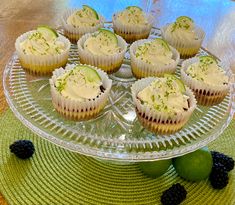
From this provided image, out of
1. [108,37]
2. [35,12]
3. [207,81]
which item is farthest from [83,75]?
[35,12]

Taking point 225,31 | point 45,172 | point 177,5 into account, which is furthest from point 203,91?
point 177,5

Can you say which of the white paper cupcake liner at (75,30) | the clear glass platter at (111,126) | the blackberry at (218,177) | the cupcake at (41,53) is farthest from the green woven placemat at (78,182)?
the white paper cupcake liner at (75,30)

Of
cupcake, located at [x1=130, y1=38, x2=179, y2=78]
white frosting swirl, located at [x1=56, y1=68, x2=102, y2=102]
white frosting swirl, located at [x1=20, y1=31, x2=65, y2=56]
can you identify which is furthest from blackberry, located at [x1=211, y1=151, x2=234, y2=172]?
white frosting swirl, located at [x1=20, y1=31, x2=65, y2=56]

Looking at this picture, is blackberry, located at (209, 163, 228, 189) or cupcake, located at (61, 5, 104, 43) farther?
cupcake, located at (61, 5, 104, 43)

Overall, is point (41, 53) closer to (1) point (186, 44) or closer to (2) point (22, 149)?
(2) point (22, 149)

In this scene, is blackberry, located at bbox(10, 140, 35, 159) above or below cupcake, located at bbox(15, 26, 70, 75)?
below

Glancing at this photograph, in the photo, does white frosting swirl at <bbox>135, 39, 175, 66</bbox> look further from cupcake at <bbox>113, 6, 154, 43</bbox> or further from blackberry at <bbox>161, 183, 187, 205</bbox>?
blackberry at <bbox>161, 183, 187, 205</bbox>

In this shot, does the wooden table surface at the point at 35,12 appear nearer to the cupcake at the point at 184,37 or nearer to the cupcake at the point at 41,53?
the cupcake at the point at 41,53
